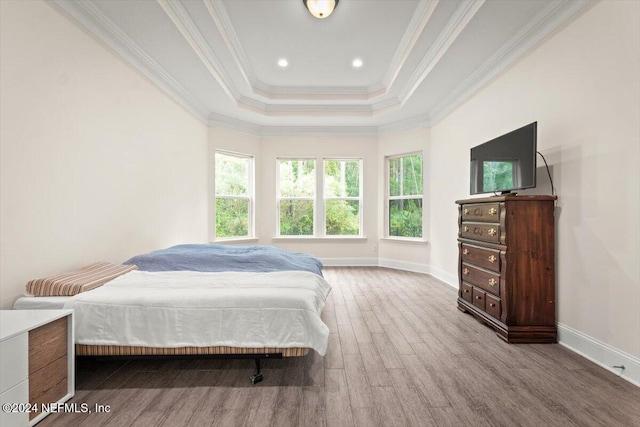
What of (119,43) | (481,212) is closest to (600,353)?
(481,212)

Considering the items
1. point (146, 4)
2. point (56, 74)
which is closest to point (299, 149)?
point (146, 4)

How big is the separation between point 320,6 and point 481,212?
244 cm

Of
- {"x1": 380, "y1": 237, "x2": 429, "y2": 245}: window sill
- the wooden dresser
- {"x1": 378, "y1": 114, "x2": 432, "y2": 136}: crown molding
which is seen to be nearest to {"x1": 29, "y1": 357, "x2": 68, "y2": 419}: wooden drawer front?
the wooden dresser

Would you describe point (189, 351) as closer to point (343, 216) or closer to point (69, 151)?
point (69, 151)

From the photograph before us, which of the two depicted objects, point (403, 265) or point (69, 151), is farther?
point (403, 265)

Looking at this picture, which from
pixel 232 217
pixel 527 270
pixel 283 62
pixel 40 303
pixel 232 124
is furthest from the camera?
pixel 232 217

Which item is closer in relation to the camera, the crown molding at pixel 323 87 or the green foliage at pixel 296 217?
the crown molding at pixel 323 87

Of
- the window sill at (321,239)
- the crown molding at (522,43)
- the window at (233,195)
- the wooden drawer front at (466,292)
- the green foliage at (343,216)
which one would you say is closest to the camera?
the crown molding at (522,43)

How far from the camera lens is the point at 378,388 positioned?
1848 millimetres

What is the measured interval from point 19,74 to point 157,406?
2273mm

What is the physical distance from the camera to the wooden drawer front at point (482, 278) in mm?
2643

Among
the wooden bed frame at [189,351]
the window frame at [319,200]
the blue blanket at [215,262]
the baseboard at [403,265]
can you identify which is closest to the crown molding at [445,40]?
the window frame at [319,200]

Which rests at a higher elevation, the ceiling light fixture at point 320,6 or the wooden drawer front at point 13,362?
the ceiling light fixture at point 320,6

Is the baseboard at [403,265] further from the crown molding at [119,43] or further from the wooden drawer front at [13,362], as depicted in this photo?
the wooden drawer front at [13,362]
